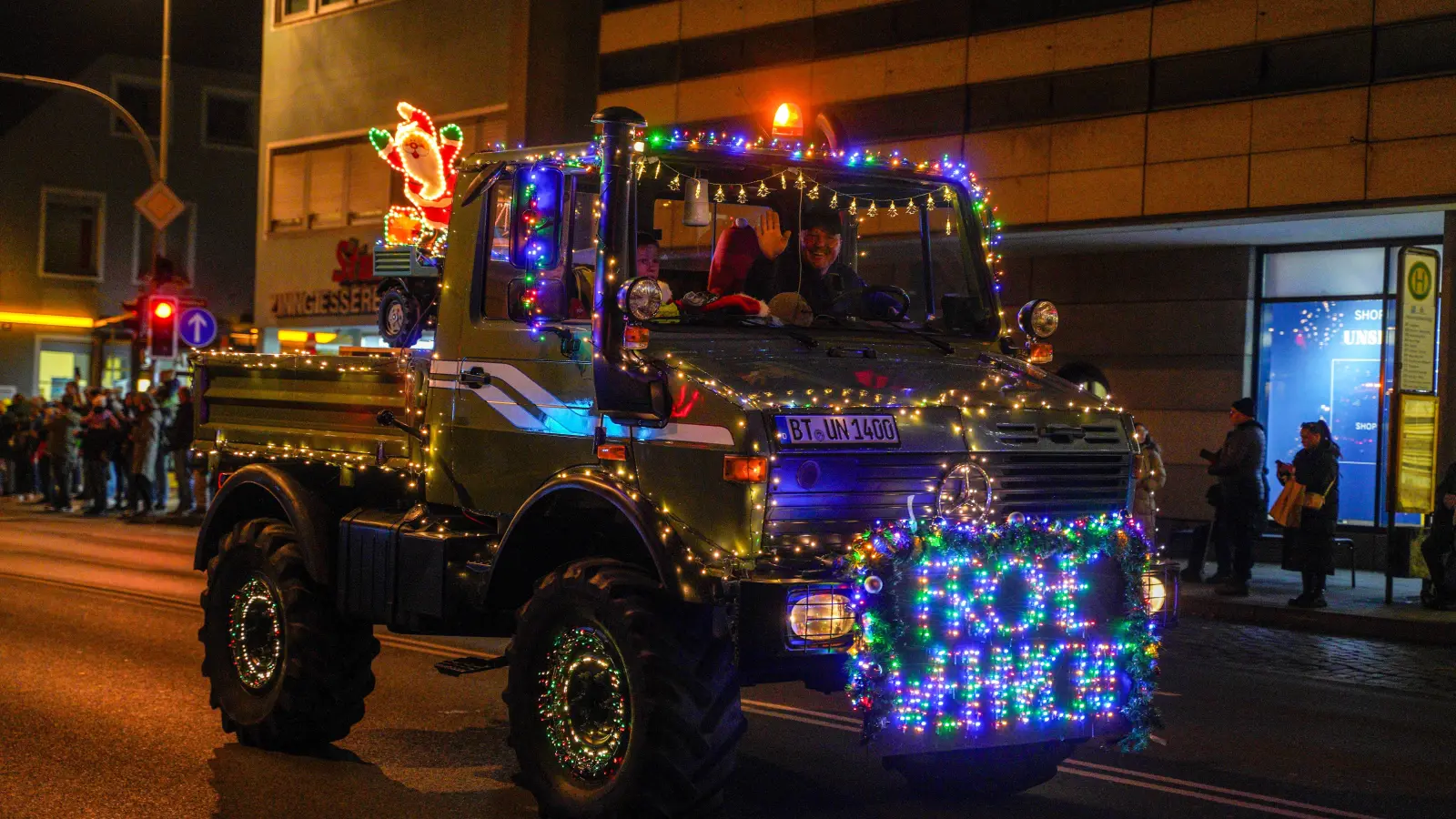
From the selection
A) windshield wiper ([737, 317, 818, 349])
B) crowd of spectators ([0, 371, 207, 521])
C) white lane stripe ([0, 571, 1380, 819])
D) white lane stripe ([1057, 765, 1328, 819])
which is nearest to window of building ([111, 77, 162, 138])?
crowd of spectators ([0, 371, 207, 521])

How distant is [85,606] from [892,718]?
32.0ft

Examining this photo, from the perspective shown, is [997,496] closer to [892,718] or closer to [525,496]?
[892,718]

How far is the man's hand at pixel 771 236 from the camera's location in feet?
24.0

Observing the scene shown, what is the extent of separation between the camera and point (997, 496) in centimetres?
632

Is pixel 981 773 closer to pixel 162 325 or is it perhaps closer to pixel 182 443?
pixel 182 443

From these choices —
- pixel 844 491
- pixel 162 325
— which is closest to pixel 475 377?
pixel 844 491

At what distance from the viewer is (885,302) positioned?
24.2ft

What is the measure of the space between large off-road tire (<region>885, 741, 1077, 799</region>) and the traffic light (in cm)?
2066

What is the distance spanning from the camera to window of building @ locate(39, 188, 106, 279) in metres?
44.1

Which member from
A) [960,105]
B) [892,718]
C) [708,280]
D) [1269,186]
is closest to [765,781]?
[892,718]

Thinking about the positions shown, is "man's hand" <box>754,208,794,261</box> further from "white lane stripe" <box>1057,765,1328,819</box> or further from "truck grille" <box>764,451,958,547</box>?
"white lane stripe" <box>1057,765,1328,819</box>

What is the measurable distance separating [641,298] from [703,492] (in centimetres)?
80

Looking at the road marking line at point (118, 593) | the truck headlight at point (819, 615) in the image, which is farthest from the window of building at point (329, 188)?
the truck headlight at point (819, 615)

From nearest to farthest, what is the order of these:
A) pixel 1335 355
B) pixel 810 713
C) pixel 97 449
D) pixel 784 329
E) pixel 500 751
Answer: pixel 784 329, pixel 500 751, pixel 810 713, pixel 1335 355, pixel 97 449
